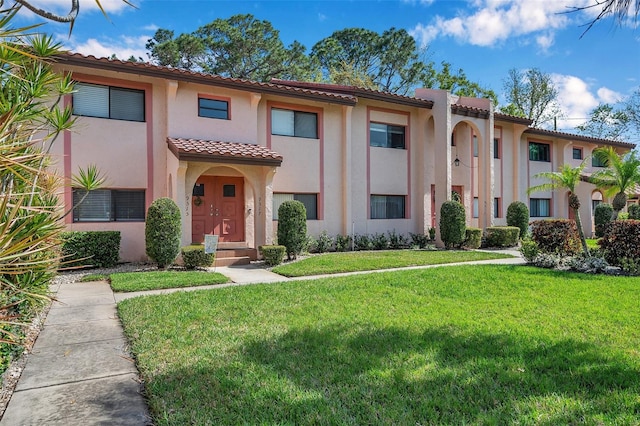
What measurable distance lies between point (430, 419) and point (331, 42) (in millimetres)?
35771

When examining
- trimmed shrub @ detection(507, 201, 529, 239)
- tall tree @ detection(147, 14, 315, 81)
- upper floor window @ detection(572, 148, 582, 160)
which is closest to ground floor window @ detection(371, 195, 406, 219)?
trimmed shrub @ detection(507, 201, 529, 239)

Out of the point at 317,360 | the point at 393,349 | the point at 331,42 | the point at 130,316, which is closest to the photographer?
the point at 317,360

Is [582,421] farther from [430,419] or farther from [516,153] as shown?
[516,153]

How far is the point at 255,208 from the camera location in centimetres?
1349

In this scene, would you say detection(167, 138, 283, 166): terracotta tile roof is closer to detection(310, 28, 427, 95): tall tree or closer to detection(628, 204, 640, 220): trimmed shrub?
detection(310, 28, 427, 95): tall tree

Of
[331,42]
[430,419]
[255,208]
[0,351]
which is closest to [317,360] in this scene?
[430,419]

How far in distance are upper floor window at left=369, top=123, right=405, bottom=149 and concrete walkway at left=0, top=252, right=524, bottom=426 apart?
13.3m

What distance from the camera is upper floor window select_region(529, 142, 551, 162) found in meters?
23.2

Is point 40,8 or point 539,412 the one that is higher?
point 40,8

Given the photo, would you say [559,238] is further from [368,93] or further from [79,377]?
[79,377]

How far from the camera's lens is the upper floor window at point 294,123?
49.6 feet

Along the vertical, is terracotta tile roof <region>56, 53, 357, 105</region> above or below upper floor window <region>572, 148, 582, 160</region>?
above

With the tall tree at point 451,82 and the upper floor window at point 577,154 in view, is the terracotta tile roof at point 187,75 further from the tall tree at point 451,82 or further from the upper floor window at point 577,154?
the tall tree at point 451,82

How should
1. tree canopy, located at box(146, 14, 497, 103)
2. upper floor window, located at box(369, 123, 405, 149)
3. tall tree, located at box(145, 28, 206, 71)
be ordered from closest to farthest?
upper floor window, located at box(369, 123, 405, 149)
tall tree, located at box(145, 28, 206, 71)
tree canopy, located at box(146, 14, 497, 103)
